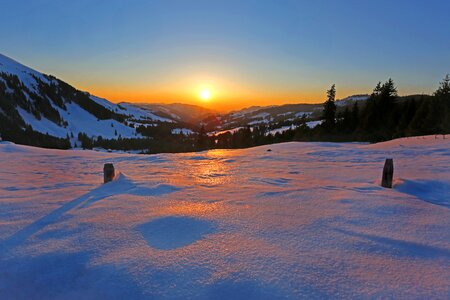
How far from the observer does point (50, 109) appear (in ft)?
267

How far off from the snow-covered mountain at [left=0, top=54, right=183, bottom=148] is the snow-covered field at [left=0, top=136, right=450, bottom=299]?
6333cm

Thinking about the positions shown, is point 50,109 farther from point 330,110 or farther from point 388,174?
point 388,174

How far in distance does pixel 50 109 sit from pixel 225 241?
101 meters

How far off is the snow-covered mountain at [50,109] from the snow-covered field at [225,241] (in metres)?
63.3

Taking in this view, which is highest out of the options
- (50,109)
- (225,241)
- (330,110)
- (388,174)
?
(50,109)

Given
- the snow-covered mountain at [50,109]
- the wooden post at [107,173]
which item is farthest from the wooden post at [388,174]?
the snow-covered mountain at [50,109]

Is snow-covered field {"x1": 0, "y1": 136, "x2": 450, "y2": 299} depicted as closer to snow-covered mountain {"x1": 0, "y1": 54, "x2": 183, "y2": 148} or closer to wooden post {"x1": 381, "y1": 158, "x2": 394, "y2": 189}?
wooden post {"x1": 381, "y1": 158, "x2": 394, "y2": 189}

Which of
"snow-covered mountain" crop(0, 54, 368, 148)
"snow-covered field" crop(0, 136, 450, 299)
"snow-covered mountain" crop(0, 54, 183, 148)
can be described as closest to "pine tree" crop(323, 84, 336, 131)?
"snow-covered mountain" crop(0, 54, 368, 148)

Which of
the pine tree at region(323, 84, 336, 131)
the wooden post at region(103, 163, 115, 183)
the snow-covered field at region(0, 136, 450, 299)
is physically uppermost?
the pine tree at region(323, 84, 336, 131)

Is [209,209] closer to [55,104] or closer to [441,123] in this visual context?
[441,123]

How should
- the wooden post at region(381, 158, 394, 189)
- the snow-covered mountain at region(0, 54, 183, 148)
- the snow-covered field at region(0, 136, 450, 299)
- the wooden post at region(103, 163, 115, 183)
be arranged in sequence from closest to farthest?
the snow-covered field at region(0, 136, 450, 299) < the wooden post at region(381, 158, 394, 189) < the wooden post at region(103, 163, 115, 183) < the snow-covered mountain at region(0, 54, 183, 148)

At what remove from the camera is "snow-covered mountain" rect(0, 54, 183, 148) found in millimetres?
64806

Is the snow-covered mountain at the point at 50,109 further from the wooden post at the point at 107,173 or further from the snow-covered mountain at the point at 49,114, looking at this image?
the wooden post at the point at 107,173

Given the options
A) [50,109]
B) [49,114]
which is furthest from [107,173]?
[50,109]
